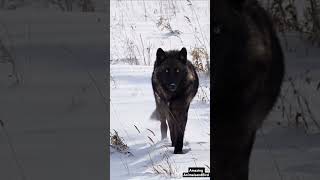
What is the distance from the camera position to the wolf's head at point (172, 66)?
320 cm

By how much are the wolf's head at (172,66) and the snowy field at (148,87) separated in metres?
0.04

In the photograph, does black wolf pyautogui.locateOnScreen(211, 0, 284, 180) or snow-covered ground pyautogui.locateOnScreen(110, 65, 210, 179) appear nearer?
black wolf pyautogui.locateOnScreen(211, 0, 284, 180)

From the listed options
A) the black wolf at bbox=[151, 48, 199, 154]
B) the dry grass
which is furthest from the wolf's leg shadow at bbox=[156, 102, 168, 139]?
the dry grass

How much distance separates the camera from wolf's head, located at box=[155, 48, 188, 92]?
3195mm

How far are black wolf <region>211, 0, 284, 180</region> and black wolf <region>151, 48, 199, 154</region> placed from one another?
233mm

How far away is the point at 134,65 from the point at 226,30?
621 millimetres

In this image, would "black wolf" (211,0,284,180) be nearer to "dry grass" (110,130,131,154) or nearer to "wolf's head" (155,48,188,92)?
"wolf's head" (155,48,188,92)
